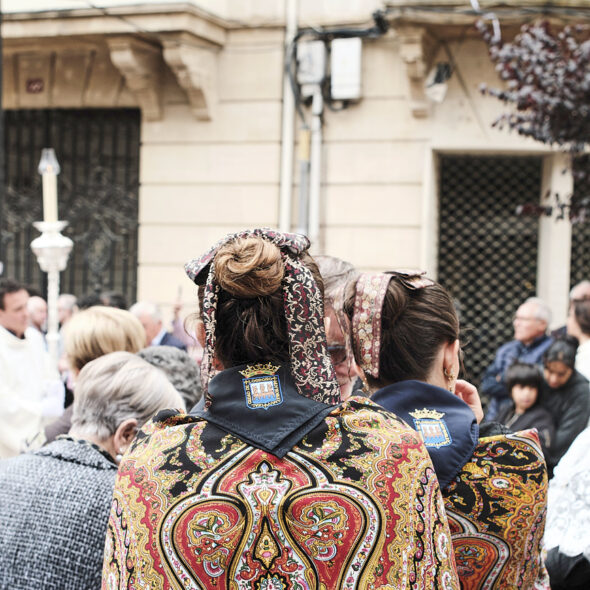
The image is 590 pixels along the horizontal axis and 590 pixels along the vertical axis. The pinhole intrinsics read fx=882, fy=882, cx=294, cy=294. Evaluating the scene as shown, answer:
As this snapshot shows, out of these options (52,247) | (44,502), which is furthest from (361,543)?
(52,247)

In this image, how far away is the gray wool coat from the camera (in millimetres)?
2398

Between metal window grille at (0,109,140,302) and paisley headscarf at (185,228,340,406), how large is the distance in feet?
25.1

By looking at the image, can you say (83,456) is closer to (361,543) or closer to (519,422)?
(361,543)

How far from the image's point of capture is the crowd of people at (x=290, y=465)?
165 cm

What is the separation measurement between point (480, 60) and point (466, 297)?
2296mm

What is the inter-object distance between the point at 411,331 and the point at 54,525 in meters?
1.14

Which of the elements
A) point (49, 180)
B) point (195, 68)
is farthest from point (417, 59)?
point (49, 180)

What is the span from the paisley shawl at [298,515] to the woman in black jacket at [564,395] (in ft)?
12.3

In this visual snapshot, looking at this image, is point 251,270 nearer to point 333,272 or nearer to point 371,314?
point 371,314

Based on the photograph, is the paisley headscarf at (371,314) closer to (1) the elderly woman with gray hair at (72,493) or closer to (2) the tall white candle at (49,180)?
(1) the elderly woman with gray hair at (72,493)

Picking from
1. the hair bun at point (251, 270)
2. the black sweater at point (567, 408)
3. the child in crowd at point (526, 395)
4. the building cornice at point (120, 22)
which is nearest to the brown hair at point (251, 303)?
the hair bun at point (251, 270)

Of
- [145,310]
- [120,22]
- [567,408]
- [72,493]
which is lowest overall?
[567,408]

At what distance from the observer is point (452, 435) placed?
196cm

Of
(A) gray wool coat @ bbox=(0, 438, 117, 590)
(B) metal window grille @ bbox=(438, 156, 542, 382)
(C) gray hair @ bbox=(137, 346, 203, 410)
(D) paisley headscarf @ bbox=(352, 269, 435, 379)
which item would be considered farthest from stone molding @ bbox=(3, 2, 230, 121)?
(D) paisley headscarf @ bbox=(352, 269, 435, 379)
